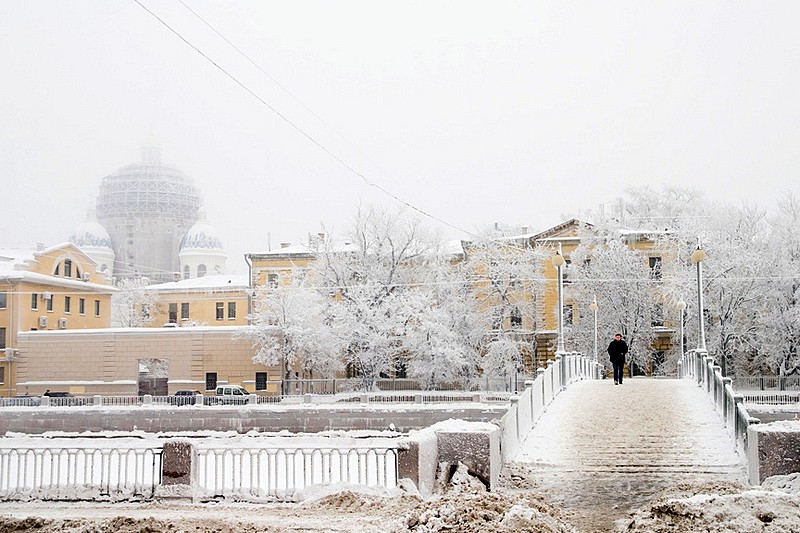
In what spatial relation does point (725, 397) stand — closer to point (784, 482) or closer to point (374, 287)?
point (784, 482)

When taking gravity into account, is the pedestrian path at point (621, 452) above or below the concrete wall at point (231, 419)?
above

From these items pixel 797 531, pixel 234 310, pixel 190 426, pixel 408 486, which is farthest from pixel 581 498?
pixel 234 310

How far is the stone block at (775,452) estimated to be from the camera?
38.1 ft

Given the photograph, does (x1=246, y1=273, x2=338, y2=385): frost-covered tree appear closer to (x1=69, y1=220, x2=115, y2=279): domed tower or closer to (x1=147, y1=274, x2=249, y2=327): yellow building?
(x1=147, y1=274, x2=249, y2=327): yellow building

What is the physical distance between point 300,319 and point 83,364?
10.5 metres

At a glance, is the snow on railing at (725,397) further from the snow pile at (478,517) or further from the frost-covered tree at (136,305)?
the frost-covered tree at (136,305)

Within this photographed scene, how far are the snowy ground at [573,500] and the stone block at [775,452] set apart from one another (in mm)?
281

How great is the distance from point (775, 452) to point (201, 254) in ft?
270

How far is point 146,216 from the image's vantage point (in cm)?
9400

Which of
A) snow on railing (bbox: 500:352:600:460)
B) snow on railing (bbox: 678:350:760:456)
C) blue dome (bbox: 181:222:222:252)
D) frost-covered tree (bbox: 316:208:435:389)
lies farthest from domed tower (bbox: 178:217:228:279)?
snow on railing (bbox: 678:350:760:456)

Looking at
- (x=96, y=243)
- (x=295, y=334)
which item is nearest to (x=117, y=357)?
(x=295, y=334)

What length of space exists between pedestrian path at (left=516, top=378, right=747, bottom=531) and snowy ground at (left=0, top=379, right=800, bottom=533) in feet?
0.06

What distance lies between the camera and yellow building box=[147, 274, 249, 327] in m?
62.0

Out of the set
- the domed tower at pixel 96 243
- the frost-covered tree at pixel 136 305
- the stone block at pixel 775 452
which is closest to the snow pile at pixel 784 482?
the stone block at pixel 775 452
